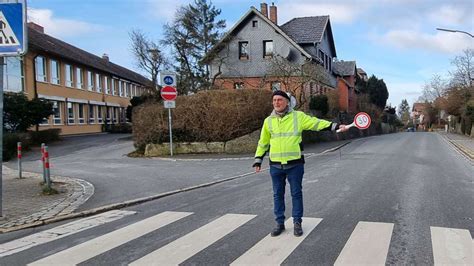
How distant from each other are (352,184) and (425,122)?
10547 cm

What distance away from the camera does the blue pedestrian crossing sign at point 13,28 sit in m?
7.48

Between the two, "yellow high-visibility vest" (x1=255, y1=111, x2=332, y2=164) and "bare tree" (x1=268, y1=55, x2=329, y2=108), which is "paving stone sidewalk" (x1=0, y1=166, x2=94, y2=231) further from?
"bare tree" (x1=268, y1=55, x2=329, y2=108)

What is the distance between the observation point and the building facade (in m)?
31.1

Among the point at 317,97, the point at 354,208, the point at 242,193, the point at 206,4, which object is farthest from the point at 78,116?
the point at 354,208

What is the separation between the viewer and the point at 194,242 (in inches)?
229

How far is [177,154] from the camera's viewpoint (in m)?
19.7

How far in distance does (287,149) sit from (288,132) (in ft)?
0.74

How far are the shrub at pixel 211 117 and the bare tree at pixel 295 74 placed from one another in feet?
24.7

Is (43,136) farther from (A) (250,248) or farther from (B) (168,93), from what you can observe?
(A) (250,248)

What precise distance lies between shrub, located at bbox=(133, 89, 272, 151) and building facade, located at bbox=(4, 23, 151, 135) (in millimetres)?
10565

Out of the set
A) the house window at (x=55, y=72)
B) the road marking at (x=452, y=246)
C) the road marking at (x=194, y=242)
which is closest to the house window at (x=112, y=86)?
the house window at (x=55, y=72)

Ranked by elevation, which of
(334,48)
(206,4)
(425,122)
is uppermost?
(206,4)

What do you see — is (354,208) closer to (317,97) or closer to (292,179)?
(292,179)

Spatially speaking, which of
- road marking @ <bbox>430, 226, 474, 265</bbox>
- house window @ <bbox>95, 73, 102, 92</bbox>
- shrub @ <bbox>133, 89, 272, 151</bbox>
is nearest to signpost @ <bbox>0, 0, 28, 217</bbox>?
road marking @ <bbox>430, 226, 474, 265</bbox>
